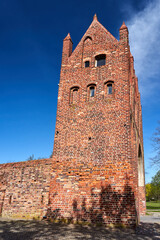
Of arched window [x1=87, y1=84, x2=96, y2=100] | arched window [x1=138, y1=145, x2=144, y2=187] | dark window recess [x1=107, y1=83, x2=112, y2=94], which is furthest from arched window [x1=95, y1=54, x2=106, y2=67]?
arched window [x1=138, y1=145, x2=144, y2=187]

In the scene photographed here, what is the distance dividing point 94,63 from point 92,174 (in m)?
7.36

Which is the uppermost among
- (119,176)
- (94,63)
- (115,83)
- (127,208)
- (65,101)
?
(94,63)

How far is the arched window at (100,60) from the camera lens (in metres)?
13.3

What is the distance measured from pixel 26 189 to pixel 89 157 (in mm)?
4423

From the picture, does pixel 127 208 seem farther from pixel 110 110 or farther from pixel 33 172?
pixel 33 172

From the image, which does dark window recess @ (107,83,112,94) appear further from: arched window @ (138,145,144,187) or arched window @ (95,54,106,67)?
arched window @ (138,145,144,187)

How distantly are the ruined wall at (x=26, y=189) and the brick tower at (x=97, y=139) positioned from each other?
616 mm

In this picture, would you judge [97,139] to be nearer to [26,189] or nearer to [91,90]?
[91,90]

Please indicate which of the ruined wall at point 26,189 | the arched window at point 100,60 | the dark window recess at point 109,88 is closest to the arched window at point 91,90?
the dark window recess at point 109,88

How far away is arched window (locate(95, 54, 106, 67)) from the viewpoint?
1328 centimetres

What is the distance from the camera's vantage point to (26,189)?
11.8 metres

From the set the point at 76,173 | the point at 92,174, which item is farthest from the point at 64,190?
the point at 92,174

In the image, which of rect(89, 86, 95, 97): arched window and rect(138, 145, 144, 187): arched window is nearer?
rect(89, 86, 95, 97): arched window

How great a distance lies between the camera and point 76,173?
10.8m
